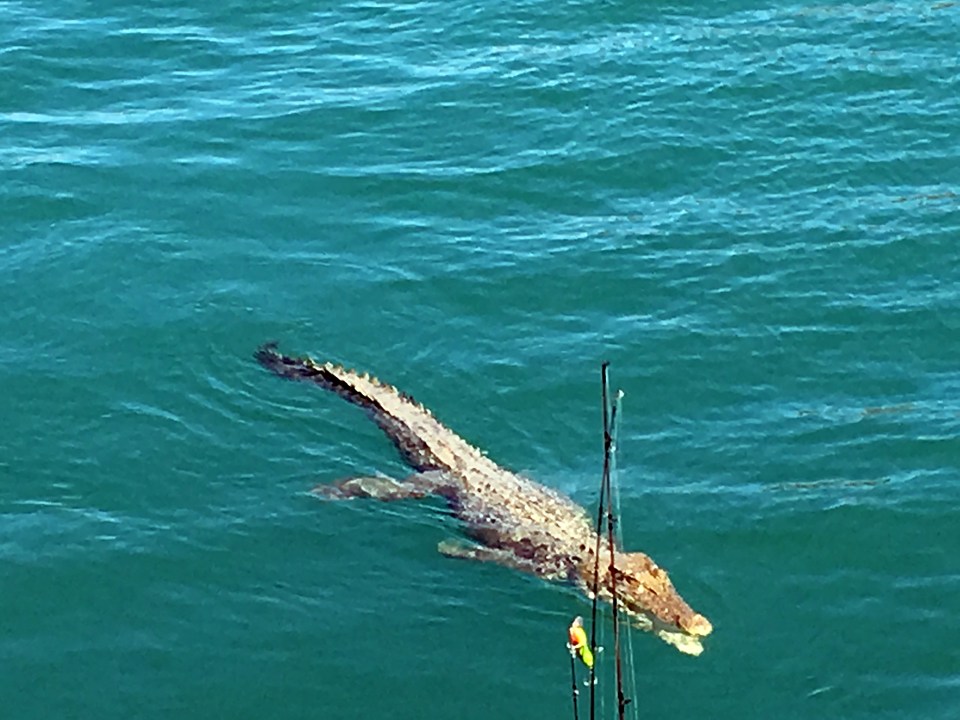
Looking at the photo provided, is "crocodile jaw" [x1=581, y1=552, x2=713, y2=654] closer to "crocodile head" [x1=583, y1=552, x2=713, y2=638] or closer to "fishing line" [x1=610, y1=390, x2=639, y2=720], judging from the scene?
"crocodile head" [x1=583, y1=552, x2=713, y2=638]

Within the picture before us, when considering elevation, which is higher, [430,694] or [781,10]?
[781,10]

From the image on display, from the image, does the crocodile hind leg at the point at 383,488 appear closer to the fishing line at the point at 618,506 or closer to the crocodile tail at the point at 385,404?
the crocodile tail at the point at 385,404

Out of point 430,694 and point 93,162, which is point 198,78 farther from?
point 430,694

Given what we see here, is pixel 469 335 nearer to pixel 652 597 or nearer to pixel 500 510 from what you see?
pixel 500 510

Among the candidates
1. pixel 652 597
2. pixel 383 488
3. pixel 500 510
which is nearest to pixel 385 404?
pixel 383 488

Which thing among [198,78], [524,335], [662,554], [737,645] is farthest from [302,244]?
[737,645]

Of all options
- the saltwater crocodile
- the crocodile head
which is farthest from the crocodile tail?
the crocodile head
